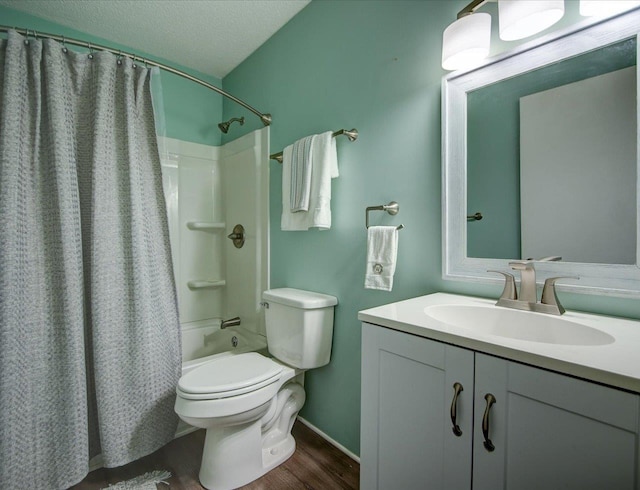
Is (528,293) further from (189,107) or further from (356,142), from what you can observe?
(189,107)

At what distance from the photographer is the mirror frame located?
2.85ft

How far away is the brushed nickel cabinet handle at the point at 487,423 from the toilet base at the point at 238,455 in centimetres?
109

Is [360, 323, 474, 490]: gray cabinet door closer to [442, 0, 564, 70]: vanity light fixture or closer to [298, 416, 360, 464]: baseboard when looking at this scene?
[298, 416, 360, 464]: baseboard

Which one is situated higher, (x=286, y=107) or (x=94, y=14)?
(x=94, y=14)

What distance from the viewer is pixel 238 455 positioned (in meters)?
1.41

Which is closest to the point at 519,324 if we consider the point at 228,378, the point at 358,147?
the point at 358,147

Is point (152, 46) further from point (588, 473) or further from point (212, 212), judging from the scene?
point (588, 473)

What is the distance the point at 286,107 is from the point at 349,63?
21.0 inches

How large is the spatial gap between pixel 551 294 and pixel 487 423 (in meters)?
0.47

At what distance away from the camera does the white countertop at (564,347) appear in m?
0.56

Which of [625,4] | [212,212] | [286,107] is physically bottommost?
[212,212]

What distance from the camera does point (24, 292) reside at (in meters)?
1.26

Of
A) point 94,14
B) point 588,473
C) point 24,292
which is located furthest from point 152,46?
point 588,473

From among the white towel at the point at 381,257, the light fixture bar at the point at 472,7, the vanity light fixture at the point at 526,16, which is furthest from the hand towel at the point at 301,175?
the vanity light fixture at the point at 526,16
